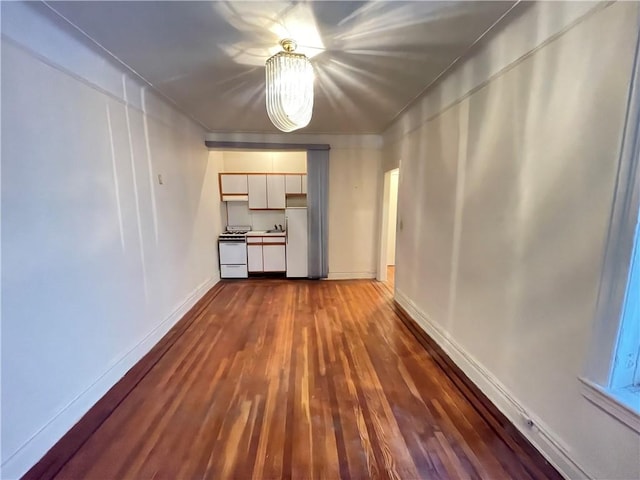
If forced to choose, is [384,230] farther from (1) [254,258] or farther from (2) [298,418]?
(2) [298,418]

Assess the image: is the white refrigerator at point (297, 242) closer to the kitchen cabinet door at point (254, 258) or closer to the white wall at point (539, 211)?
the kitchen cabinet door at point (254, 258)

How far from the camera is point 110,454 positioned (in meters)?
1.63

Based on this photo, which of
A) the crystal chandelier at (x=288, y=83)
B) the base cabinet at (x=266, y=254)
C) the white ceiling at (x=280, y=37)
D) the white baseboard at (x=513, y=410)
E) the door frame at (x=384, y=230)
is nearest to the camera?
the white baseboard at (x=513, y=410)

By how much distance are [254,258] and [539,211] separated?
4.46 metres

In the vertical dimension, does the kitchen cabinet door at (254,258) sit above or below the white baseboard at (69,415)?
above

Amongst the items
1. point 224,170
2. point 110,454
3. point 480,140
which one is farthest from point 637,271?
point 224,170

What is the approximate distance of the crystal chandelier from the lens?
206 cm

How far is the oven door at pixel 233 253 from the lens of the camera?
203 inches

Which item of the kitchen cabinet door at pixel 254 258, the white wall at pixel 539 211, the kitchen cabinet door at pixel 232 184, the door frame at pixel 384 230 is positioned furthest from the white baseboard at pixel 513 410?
the kitchen cabinet door at pixel 232 184

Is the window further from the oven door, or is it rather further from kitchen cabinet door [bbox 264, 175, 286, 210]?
the oven door

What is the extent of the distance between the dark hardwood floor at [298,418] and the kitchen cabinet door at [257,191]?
2.75m

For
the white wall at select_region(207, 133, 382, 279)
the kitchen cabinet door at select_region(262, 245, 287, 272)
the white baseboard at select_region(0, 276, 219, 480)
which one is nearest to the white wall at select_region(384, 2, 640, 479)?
the white wall at select_region(207, 133, 382, 279)

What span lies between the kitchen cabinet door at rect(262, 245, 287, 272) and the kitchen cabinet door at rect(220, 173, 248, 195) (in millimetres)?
1190

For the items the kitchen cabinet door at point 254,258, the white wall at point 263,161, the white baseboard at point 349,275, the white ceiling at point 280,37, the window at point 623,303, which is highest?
the white ceiling at point 280,37
